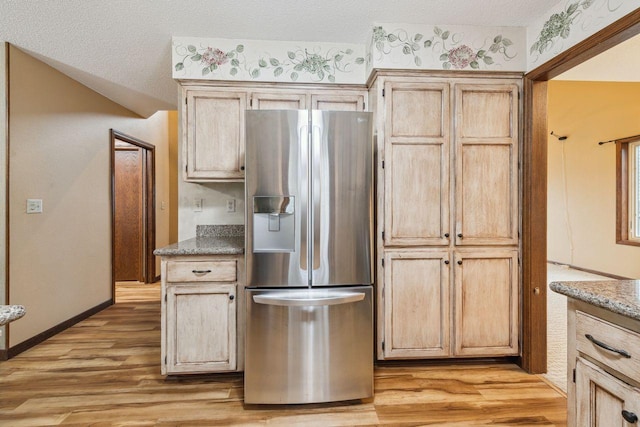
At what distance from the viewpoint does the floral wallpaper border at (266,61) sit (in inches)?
99.7

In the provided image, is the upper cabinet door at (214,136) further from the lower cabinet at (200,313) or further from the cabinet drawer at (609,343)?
the cabinet drawer at (609,343)

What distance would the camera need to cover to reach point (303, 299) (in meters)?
1.91

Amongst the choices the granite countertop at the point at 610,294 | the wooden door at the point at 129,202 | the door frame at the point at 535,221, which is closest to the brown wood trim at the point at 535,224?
the door frame at the point at 535,221

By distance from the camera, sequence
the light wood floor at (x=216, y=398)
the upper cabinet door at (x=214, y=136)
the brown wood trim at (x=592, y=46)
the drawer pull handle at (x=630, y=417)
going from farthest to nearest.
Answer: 1. the upper cabinet door at (x=214, y=136)
2. the light wood floor at (x=216, y=398)
3. the brown wood trim at (x=592, y=46)
4. the drawer pull handle at (x=630, y=417)

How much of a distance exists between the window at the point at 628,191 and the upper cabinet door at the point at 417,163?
157 inches

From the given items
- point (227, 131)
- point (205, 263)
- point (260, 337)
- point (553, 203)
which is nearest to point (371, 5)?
point (227, 131)

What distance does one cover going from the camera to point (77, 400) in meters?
2.04

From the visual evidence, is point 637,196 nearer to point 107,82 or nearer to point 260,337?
point 260,337

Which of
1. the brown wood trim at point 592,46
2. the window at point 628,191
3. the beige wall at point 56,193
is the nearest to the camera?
the brown wood trim at point 592,46

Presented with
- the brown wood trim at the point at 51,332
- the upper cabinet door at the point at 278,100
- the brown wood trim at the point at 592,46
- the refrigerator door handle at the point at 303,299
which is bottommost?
the brown wood trim at the point at 51,332

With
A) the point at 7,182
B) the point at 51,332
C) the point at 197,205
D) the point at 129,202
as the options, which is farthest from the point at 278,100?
the point at 129,202

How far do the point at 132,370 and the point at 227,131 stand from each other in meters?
1.80

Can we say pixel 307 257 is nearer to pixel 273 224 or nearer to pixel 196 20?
pixel 273 224

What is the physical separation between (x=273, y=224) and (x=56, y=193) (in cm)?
239
